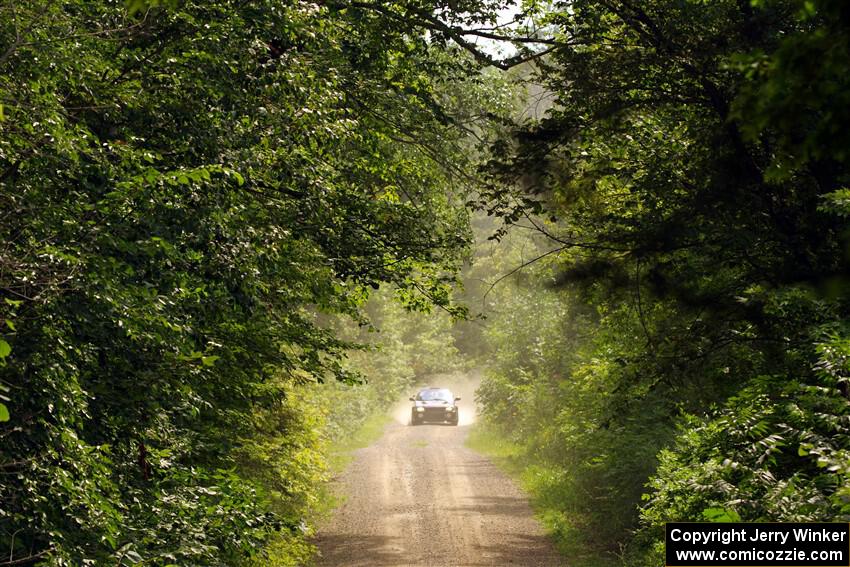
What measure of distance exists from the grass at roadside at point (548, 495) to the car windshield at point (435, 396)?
9732mm

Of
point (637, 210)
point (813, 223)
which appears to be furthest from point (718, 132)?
point (637, 210)

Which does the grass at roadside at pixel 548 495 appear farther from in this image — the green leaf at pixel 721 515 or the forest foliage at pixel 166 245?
the green leaf at pixel 721 515

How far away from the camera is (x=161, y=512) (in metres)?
6.71

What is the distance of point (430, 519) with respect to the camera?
1806cm

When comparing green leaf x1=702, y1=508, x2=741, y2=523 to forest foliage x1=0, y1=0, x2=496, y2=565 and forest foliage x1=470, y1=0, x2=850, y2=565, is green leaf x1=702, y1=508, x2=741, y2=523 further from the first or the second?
forest foliage x1=0, y1=0, x2=496, y2=565

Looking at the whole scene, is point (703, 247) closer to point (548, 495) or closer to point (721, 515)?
point (721, 515)

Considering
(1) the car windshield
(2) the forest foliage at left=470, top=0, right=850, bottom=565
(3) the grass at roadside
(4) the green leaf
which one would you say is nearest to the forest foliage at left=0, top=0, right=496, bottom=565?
(2) the forest foliage at left=470, top=0, right=850, bottom=565

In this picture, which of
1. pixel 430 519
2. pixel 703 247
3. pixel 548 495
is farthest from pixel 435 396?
pixel 703 247

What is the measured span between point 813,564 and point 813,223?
4.06 m

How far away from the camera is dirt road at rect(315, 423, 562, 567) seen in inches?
584

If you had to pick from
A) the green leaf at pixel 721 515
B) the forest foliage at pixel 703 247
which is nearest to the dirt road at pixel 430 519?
the forest foliage at pixel 703 247

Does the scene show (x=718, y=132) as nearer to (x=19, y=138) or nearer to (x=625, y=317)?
(x=625, y=317)

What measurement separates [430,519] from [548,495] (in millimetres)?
3201

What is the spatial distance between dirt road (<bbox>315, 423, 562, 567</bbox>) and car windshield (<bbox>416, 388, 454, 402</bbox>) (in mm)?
13703
